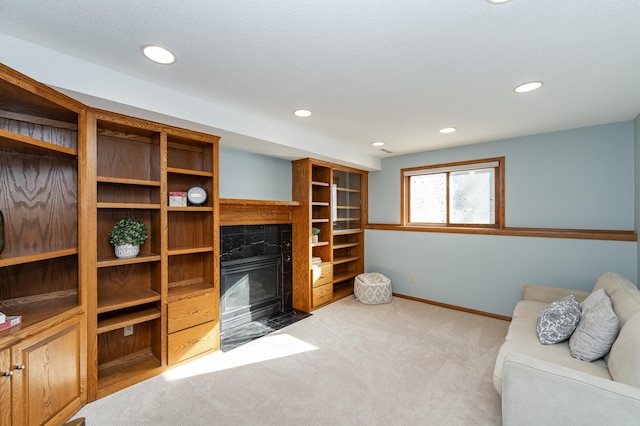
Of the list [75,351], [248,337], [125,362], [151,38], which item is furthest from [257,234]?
[151,38]

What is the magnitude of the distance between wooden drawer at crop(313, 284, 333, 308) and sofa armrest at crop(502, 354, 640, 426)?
107 inches

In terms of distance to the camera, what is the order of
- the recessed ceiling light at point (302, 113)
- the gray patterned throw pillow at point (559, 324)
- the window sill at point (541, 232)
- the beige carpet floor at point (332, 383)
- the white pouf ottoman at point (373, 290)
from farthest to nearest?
the white pouf ottoman at point (373, 290)
the window sill at point (541, 232)
the recessed ceiling light at point (302, 113)
the gray patterned throw pillow at point (559, 324)
the beige carpet floor at point (332, 383)

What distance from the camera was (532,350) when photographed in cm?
196

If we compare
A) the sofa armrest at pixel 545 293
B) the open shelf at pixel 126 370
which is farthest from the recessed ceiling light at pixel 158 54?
the sofa armrest at pixel 545 293

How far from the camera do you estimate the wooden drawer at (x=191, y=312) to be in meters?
2.50

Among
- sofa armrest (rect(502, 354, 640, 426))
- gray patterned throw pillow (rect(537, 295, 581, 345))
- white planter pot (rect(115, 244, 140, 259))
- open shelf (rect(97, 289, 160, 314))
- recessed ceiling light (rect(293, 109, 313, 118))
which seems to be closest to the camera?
sofa armrest (rect(502, 354, 640, 426))

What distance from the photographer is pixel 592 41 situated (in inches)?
61.2

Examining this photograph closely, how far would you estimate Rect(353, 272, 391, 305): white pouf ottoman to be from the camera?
13.7 feet

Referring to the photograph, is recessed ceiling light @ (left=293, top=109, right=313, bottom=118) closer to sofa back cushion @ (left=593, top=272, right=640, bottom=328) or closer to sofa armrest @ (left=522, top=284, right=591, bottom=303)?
sofa back cushion @ (left=593, top=272, right=640, bottom=328)

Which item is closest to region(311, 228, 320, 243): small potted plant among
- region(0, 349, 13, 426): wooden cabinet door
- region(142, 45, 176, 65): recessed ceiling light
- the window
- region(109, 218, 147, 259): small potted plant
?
the window

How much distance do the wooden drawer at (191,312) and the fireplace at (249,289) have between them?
511 mm

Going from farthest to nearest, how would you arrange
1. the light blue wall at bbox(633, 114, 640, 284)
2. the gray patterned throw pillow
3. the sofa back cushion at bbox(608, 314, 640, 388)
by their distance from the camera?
1. the light blue wall at bbox(633, 114, 640, 284)
2. the gray patterned throw pillow
3. the sofa back cushion at bbox(608, 314, 640, 388)

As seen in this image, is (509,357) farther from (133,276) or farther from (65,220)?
(65,220)

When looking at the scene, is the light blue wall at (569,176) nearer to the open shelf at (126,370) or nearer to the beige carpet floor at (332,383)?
the beige carpet floor at (332,383)
